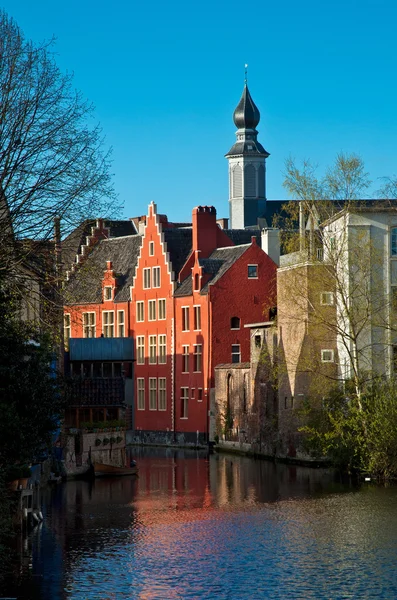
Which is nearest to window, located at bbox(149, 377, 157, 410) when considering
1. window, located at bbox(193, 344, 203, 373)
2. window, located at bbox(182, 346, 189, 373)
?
window, located at bbox(182, 346, 189, 373)

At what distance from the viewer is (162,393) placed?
79.5m

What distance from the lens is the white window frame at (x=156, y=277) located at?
265ft

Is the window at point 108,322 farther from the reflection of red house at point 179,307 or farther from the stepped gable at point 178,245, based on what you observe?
the stepped gable at point 178,245

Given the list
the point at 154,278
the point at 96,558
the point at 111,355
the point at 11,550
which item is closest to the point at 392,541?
the point at 96,558

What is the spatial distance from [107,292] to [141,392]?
26.6ft

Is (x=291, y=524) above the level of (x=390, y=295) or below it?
below

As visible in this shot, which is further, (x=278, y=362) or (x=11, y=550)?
(x=278, y=362)

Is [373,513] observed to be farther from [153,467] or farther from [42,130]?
[153,467]

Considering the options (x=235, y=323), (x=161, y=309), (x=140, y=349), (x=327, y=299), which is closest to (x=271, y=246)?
(x=235, y=323)

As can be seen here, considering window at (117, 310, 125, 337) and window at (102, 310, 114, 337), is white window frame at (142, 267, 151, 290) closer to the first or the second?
window at (117, 310, 125, 337)

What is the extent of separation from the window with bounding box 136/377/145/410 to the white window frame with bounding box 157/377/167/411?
2.01m

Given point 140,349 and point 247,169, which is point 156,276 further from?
point 247,169

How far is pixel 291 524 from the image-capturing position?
1586 inches

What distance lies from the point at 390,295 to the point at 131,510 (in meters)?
17.2
